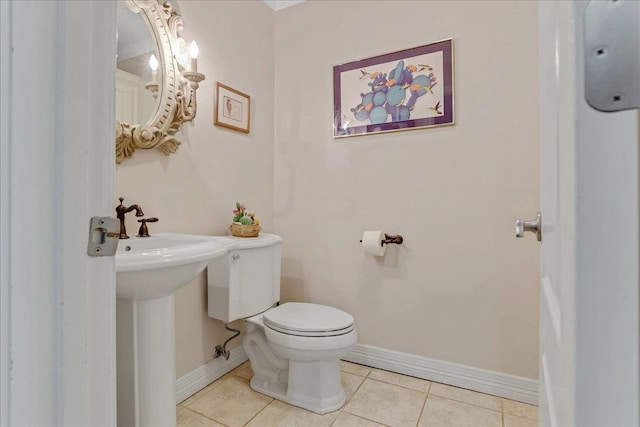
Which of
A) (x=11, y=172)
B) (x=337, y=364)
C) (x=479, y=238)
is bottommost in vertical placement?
(x=337, y=364)

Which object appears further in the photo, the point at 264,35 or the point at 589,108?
the point at 264,35

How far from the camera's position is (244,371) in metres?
1.98

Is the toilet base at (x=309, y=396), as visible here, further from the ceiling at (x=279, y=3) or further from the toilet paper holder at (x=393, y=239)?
the ceiling at (x=279, y=3)

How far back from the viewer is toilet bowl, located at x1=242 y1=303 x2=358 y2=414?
5.07ft

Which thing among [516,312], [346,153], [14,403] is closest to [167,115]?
[346,153]

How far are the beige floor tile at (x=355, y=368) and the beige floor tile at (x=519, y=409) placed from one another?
0.72 m

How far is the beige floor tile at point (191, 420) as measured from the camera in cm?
149

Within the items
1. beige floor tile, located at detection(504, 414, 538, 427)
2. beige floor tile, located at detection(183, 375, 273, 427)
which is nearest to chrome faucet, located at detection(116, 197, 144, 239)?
beige floor tile, located at detection(183, 375, 273, 427)

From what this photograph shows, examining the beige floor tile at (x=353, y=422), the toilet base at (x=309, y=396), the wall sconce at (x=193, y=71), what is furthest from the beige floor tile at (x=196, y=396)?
the wall sconce at (x=193, y=71)

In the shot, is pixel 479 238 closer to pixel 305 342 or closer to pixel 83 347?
pixel 305 342

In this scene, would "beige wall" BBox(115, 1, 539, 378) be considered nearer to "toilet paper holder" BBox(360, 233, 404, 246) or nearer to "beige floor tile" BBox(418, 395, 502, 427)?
"toilet paper holder" BBox(360, 233, 404, 246)

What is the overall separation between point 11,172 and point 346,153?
6.03 feet

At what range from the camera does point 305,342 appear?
1.53 meters

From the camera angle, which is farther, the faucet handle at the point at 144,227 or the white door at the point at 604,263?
the faucet handle at the point at 144,227
